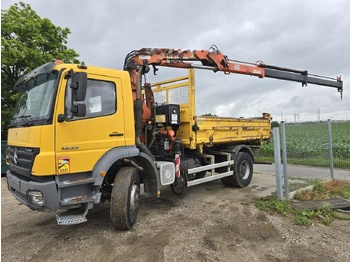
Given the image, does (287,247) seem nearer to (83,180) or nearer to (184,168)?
(184,168)

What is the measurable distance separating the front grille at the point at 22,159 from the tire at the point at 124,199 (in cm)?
132

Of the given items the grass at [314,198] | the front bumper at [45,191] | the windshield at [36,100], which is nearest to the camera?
the front bumper at [45,191]

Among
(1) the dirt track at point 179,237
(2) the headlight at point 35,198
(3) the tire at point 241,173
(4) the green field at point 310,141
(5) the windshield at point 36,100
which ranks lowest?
(1) the dirt track at point 179,237

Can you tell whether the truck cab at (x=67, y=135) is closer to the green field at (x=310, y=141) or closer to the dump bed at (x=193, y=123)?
the dump bed at (x=193, y=123)

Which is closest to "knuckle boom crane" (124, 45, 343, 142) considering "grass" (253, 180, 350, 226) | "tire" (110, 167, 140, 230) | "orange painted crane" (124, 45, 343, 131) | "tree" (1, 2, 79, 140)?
"orange painted crane" (124, 45, 343, 131)

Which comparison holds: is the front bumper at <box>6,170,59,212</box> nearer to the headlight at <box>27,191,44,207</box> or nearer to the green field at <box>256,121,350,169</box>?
the headlight at <box>27,191,44,207</box>

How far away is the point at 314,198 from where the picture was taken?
19.9ft

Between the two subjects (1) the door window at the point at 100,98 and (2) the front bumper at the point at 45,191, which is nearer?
(2) the front bumper at the point at 45,191

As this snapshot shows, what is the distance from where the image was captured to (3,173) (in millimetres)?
10930

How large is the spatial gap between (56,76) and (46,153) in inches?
45.5

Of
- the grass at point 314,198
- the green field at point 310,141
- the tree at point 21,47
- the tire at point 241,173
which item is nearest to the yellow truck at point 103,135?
the tire at point 241,173

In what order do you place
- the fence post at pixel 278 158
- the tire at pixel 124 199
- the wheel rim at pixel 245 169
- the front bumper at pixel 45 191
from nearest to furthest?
the front bumper at pixel 45 191
the tire at pixel 124 199
the fence post at pixel 278 158
the wheel rim at pixel 245 169

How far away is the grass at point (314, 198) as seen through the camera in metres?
4.81

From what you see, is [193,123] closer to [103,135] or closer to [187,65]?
[187,65]
